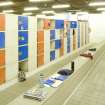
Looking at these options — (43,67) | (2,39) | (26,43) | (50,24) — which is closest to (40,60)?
(26,43)

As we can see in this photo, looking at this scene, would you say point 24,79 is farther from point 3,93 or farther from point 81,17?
point 81,17

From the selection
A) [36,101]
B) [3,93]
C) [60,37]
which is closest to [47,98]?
[36,101]

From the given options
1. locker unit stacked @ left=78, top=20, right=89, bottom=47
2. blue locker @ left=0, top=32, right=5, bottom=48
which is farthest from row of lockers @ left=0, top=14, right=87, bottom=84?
locker unit stacked @ left=78, top=20, right=89, bottom=47

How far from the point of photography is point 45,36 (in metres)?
7.86

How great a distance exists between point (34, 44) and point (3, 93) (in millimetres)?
4020

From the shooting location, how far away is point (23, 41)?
6.45m

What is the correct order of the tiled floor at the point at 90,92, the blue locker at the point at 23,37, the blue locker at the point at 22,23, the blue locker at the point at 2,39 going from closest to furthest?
1. the tiled floor at the point at 90,92
2. the blue locker at the point at 2,39
3. the blue locker at the point at 22,23
4. the blue locker at the point at 23,37

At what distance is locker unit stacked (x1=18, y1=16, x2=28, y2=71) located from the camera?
6266 millimetres

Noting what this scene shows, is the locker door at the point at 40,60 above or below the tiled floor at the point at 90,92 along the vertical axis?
above

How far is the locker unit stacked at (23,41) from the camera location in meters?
6.27

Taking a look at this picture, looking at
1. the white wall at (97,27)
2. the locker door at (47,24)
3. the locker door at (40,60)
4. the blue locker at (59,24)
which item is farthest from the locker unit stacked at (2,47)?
the white wall at (97,27)

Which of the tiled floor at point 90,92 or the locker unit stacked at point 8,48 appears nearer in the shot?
the tiled floor at point 90,92

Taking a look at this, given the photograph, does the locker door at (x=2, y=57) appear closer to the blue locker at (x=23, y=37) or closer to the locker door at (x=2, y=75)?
the locker door at (x=2, y=75)

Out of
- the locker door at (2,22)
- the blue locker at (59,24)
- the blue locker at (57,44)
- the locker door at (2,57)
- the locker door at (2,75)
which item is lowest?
the locker door at (2,75)
